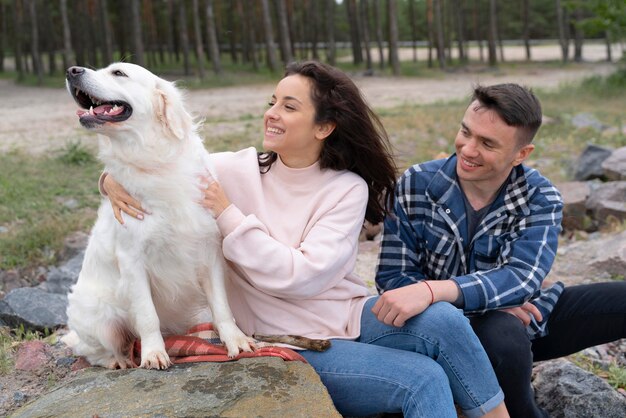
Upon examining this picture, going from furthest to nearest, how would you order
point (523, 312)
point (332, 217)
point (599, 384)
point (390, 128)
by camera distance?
point (390, 128), point (599, 384), point (523, 312), point (332, 217)

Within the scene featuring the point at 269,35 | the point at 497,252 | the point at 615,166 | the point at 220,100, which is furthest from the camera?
the point at 269,35

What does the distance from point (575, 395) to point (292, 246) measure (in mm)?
1961

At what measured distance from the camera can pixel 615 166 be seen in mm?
9438

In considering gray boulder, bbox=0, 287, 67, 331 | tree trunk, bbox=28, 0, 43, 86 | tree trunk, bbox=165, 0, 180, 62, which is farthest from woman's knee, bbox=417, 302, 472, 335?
tree trunk, bbox=165, 0, 180, 62

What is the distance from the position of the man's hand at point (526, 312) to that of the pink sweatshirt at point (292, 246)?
727mm

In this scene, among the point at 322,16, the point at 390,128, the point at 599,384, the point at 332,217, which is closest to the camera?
the point at 332,217

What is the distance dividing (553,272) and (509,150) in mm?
3618

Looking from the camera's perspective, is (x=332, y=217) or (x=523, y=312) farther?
(x=523, y=312)

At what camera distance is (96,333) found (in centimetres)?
338

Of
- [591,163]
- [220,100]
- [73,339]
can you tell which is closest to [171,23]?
[220,100]

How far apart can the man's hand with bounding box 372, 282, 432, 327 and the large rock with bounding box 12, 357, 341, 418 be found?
41 centimetres

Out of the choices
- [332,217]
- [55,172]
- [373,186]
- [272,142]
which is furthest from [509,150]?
[55,172]

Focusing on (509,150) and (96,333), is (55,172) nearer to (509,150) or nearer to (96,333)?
(96,333)

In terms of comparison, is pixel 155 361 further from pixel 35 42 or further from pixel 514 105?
pixel 35 42
